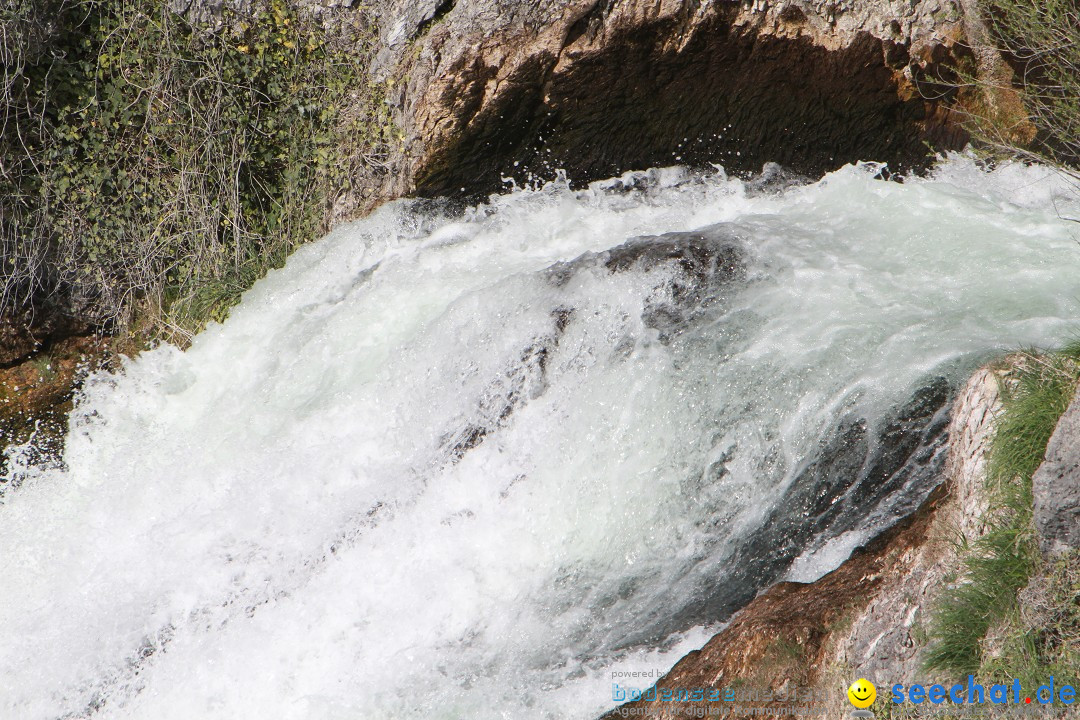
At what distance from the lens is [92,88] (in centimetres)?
522

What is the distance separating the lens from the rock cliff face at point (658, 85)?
5.16 m

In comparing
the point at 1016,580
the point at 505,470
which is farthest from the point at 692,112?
the point at 1016,580

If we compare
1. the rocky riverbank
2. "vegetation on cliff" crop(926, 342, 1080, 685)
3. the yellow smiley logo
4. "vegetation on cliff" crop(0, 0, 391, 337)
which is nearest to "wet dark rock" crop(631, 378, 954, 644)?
the rocky riverbank

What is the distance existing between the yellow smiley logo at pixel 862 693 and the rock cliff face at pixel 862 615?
24 mm

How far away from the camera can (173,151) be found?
5426mm

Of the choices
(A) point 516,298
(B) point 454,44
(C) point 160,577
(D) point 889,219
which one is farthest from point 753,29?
(C) point 160,577

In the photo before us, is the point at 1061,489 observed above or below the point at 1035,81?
below

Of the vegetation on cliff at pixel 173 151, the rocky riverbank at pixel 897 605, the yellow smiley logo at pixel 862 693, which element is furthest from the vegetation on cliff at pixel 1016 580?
the vegetation on cliff at pixel 173 151

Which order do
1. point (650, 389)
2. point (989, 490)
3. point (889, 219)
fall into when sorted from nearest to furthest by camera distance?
point (989, 490) → point (650, 389) → point (889, 219)

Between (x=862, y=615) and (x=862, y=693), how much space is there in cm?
28

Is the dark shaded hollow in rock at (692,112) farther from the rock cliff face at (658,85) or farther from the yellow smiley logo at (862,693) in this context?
the yellow smiley logo at (862,693)

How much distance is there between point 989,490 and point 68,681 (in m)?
4.33

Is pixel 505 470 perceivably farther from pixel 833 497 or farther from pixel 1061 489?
pixel 1061 489

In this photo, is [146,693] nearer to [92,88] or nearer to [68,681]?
[68,681]
